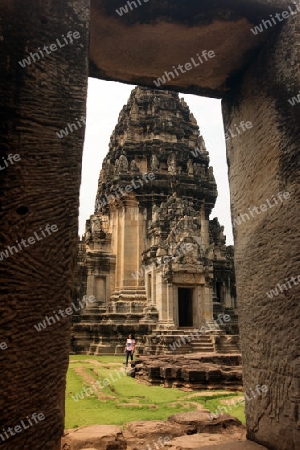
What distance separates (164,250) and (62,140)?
17.0 metres

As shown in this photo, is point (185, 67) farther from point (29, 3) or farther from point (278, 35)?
point (29, 3)

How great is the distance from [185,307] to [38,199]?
20.1 m

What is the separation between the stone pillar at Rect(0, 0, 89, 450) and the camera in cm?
186

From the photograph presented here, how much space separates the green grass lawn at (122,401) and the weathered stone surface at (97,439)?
1.63 meters

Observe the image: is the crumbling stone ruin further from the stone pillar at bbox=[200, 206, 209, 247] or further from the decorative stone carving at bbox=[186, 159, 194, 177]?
the stone pillar at bbox=[200, 206, 209, 247]

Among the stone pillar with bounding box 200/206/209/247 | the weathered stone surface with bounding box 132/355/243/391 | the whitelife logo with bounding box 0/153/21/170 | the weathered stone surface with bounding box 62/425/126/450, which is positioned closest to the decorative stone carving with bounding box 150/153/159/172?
the stone pillar with bounding box 200/206/209/247

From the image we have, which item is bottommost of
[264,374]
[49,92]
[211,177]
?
[264,374]

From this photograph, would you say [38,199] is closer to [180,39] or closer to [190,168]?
[180,39]

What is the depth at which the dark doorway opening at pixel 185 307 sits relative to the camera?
66.9ft

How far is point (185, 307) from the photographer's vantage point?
70.0 feet

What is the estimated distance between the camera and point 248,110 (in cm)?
343

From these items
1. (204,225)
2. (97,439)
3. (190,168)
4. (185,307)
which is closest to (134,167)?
(190,168)

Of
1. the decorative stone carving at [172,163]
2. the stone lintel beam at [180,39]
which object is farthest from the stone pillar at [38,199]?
the decorative stone carving at [172,163]

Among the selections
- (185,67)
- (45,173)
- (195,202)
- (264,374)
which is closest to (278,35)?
(185,67)
